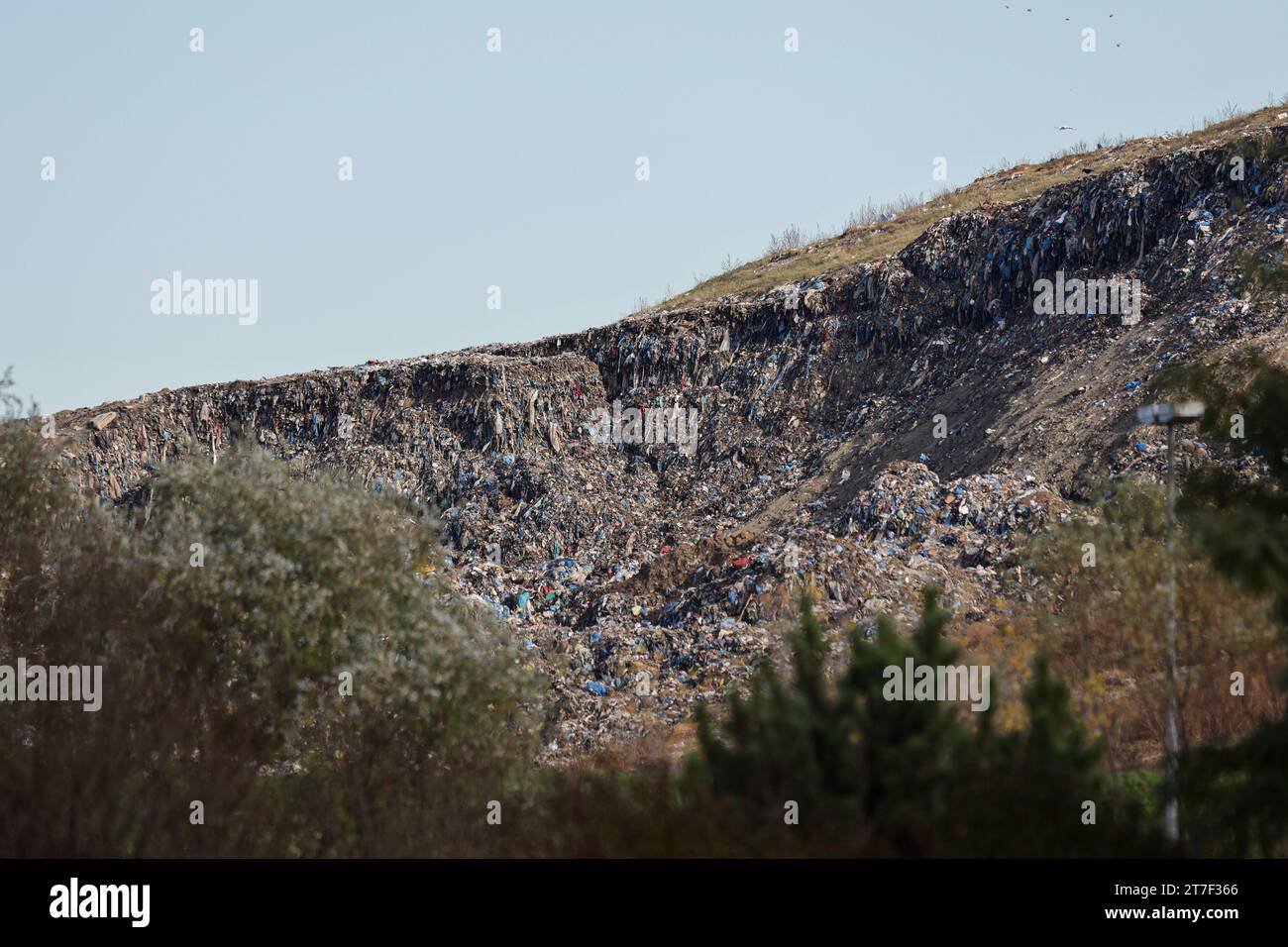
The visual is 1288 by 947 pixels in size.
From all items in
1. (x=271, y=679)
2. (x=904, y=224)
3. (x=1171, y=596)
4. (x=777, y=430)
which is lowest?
(x=271, y=679)

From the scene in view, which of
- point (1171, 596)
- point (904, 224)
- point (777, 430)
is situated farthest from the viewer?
point (904, 224)

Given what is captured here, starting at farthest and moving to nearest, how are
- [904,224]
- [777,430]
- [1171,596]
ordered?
[904,224]
[777,430]
[1171,596]

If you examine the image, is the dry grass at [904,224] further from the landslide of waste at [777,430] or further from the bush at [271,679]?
the bush at [271,679]

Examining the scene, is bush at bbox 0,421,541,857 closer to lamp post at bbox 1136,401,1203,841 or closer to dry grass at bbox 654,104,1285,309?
lamp post at bbox 1136,401,1203,841

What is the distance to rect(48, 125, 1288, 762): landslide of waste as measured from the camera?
23.7 metres

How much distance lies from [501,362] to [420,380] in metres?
2.86

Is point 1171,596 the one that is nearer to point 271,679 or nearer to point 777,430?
point 271,679

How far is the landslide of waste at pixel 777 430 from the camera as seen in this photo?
77.7ft

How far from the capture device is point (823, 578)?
76.6 feet

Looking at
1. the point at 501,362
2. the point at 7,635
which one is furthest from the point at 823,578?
the point at 501,362

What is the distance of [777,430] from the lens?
37.7 metres

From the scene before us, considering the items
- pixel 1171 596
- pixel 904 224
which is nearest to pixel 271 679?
pixel 1171 596

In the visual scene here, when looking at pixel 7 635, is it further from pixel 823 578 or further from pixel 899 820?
Answer: pixel 823 578

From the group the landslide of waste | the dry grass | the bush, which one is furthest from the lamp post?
the dry grass
